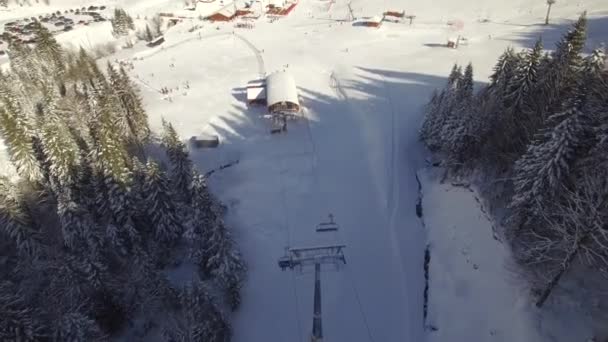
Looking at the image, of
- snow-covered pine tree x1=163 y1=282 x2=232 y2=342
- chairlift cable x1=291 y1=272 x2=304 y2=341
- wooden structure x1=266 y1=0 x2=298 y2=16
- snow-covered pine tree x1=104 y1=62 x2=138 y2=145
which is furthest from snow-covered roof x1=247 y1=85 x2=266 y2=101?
wooden structure x1=266 y1=0 x2=298 y2=16

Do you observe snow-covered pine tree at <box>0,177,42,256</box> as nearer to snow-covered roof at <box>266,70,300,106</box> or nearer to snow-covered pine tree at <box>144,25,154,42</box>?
snow-covered roof at <box>266,70,300,106</box>

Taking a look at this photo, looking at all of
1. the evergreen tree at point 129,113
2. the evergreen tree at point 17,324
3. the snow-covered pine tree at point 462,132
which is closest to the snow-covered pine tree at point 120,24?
the evergreen tree at point 129,113

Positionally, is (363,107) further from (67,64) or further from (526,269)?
(67,64)

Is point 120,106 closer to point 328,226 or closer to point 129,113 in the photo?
point 129,113

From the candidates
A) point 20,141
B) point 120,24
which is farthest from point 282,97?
point 120,24

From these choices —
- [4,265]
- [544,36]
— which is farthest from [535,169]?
[544,36]

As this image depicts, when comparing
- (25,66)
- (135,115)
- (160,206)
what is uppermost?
(25,66)

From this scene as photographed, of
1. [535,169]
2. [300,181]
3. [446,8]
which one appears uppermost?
[446,8]
